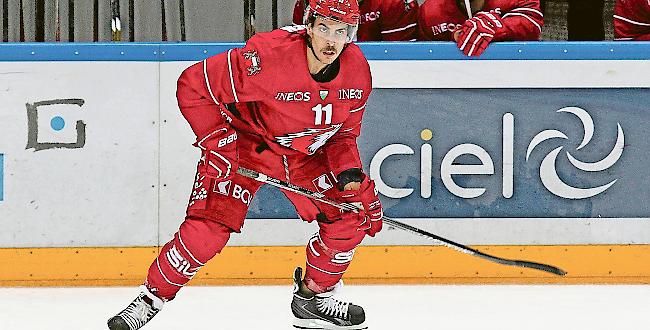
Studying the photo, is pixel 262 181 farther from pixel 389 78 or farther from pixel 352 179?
pixel 389 78

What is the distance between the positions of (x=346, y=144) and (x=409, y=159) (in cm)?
97

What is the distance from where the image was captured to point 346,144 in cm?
344

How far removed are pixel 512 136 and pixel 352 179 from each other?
123cm

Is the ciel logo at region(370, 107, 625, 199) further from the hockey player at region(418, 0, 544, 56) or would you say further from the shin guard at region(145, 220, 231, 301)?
the shin guard at region(145, 220, 231, 301)

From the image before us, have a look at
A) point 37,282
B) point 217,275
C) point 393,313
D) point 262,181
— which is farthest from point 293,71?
point 37,282

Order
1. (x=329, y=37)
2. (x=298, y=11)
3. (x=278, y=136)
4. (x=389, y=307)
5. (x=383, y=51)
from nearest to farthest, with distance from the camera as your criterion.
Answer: (x=329, y=37), (x=278, y=136), (x=389, y=307), (x=383, y=51), (x=298, y=11)

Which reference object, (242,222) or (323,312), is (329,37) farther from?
(323,312)

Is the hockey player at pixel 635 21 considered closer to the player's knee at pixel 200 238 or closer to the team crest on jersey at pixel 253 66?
the team crest on jersey at pixel 253 66

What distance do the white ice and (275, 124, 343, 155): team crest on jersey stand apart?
1.89 ft

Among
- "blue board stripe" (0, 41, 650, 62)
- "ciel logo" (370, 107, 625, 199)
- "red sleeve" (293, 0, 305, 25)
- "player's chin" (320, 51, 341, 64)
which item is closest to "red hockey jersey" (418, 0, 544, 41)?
"blue board stripe" (0, 41, 650, 62)

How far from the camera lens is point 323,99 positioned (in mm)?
3264


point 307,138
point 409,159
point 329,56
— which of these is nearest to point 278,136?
point 307,138

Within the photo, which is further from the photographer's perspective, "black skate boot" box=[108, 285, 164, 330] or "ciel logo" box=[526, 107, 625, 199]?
"ciel logo" box=[526, 107, 625, 199]

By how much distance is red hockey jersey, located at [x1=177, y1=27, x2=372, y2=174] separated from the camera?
3215mm
